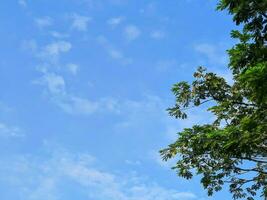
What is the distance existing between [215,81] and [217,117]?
1.84m

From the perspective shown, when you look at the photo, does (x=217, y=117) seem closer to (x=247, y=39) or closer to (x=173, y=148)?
(x=173, y=148)

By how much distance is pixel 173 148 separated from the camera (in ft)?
75.8

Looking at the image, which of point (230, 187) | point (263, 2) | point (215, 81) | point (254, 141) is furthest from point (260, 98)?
point (230, 187)

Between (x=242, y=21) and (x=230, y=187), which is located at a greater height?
(x=242, y=21)

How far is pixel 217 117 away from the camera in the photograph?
23.9m

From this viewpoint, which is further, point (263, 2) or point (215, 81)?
point (215, 81)

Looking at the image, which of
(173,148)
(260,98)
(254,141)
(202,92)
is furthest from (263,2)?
(173,148)

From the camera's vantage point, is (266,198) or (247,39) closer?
(247,39)

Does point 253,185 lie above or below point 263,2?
below

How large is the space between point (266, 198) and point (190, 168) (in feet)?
12.8

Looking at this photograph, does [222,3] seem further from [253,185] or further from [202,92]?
[253,185]

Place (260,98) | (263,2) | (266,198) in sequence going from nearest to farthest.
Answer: (260,98) → (263,2) → (266,198)

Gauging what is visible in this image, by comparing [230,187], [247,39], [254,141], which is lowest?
[254,141]

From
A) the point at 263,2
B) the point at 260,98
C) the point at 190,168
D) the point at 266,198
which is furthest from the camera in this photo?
the point at 190,168
